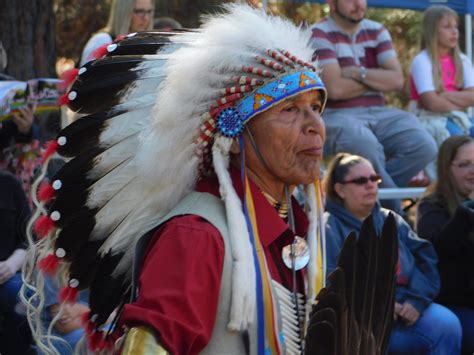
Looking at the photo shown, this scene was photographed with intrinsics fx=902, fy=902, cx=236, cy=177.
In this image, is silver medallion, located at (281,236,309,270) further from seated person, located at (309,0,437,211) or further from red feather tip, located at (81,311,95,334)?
seated person, located at (309,0,437,211)

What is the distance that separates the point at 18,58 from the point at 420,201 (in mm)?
3500

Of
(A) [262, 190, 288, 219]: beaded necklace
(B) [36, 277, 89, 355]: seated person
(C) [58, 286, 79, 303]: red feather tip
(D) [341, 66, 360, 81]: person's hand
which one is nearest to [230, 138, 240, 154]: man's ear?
(A) [262, 190, 288, 219]: beaded necklace

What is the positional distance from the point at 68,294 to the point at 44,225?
24cm

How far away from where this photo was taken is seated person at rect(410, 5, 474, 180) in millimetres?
6859

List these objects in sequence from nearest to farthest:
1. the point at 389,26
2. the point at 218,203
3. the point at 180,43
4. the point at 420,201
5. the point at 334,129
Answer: the point at 218,203, the point at 180,43, the point at 420,201, the point at 334,129, the point at 389,26

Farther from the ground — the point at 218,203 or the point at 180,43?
the point at 180,43

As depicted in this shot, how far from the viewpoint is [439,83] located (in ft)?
22.7

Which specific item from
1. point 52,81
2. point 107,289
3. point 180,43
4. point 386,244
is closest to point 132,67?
point 180,43

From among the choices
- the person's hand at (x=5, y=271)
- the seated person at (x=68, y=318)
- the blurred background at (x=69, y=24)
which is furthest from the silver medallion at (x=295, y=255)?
the person's hand at (x=5, y=271)

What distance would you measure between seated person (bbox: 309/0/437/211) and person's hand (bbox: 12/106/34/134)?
6.38ft

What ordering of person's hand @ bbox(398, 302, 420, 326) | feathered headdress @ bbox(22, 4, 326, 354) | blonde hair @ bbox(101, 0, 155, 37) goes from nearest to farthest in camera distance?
feathered headdress @ bbox(22, 4, 326, 354) → person's hand @ bbox(398, 302, 420, 326) → blonde hair @ bbox(101, 0, 155, 37)

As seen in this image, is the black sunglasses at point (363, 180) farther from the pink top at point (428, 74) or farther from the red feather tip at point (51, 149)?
the red feather tip at point (51, 149)

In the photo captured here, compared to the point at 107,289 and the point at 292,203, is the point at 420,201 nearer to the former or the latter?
the point at 292,203

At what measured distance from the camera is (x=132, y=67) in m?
2.80
